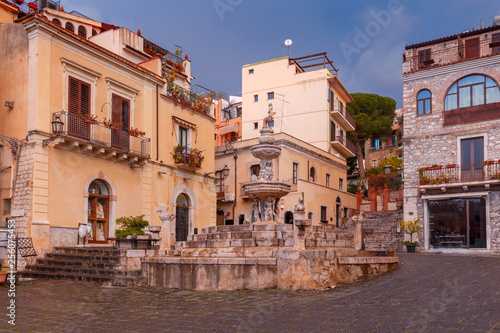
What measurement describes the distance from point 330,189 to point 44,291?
26.1 metres

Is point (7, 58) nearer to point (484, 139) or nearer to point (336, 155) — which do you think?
point (484, 139)

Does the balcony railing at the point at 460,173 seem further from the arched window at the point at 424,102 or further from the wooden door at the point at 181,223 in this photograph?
the wooden door at the point at 181,223

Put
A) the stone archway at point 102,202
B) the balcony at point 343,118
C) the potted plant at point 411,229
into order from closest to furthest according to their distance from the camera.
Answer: the stone archway at point 102,202 < the potted plant at point 411,229 < the balcony at point 343,118

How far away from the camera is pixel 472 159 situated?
25859 millimetres

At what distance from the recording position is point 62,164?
18328 millimetres

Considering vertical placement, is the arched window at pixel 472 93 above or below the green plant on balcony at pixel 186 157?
above

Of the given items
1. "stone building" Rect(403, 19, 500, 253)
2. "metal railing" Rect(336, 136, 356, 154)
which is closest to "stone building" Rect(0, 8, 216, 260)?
"stone building" Rect(403, 19, 500, 253)

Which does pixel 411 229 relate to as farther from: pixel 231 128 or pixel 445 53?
pixel 231 128

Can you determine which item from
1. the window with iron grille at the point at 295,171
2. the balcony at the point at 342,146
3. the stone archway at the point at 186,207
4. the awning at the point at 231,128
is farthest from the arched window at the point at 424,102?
the awning at the point at 231,128

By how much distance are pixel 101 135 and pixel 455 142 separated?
18.6 m

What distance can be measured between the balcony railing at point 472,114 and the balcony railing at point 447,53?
2862 mm

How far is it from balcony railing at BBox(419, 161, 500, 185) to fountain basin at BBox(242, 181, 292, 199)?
521 inches

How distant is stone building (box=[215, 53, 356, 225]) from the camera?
32.8m

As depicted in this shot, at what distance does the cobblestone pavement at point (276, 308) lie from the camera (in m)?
7.45
